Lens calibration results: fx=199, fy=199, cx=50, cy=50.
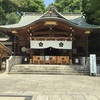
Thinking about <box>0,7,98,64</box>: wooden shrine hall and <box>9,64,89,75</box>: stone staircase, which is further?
<box>0,7,98,64</box>: wooden shrine hall

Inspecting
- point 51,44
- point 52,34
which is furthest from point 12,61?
point 52,34

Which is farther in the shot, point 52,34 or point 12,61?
point 52,34

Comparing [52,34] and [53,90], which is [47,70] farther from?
[53,90]

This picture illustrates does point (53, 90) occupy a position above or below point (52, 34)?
below

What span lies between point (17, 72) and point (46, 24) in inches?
196

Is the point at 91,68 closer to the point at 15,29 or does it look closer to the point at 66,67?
the point at 66,67

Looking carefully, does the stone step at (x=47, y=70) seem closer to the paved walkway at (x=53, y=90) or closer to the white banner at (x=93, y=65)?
the white banner at (x=93, y=65)

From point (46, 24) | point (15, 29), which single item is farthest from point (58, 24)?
point (15, 29)

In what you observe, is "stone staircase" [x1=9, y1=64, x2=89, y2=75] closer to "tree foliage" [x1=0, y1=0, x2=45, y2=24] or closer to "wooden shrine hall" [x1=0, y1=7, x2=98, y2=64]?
"wooden shrine hall" [x1=0, y1=7, x2=98, y2=64]

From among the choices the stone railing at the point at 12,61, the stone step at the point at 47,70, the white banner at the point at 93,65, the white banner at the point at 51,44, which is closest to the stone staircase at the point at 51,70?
the stone step at the point at 47,70

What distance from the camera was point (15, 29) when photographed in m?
17.6

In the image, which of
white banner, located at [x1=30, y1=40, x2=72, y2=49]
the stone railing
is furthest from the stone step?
white banner, located at [x1=30, y1=40, x2=72, y2=49]

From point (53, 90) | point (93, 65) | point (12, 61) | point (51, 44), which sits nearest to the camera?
point (53, 90)

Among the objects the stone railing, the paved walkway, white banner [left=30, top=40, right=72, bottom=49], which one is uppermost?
white banner [left=30, top=40, right=72, bottom=49]
